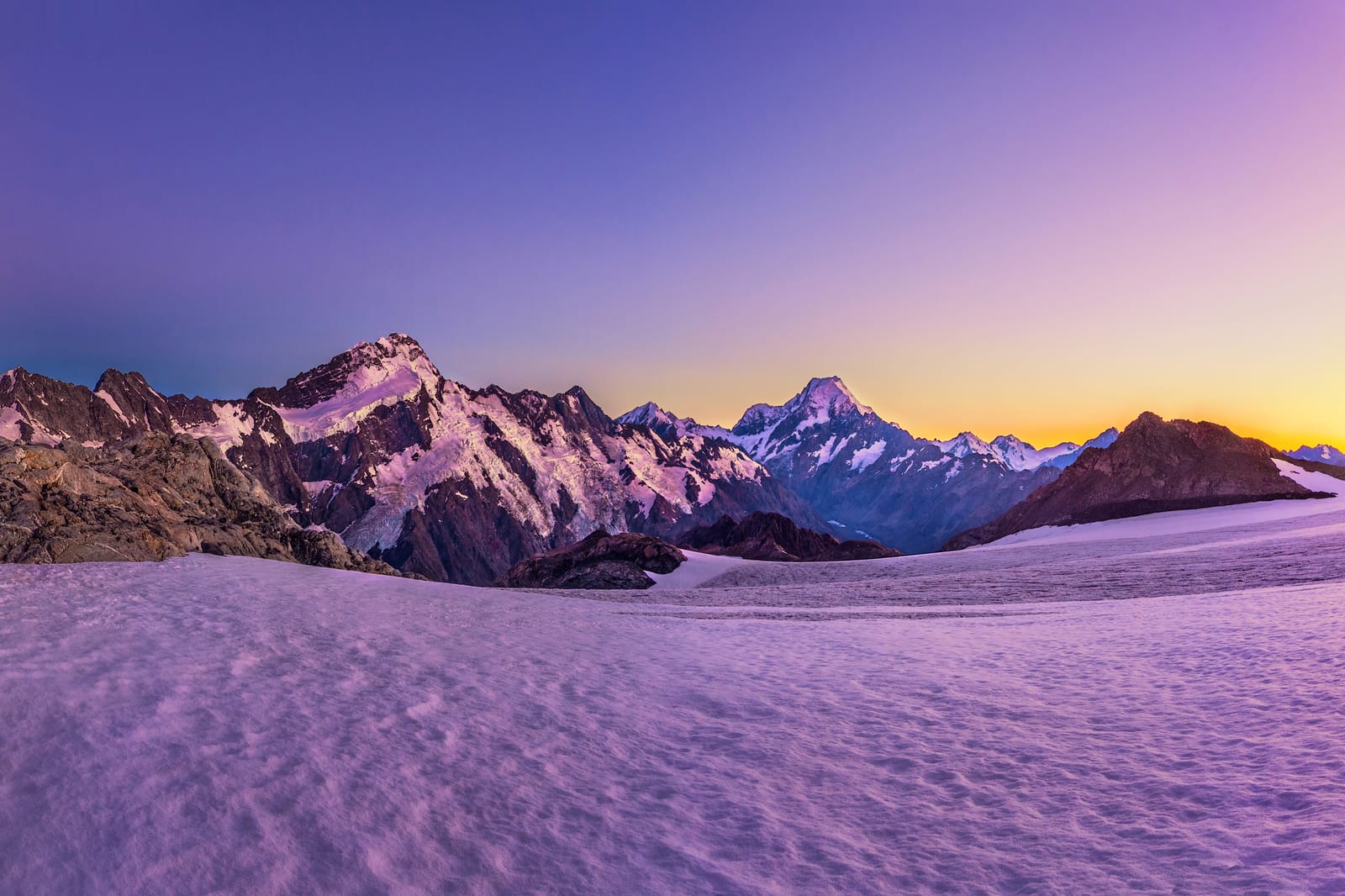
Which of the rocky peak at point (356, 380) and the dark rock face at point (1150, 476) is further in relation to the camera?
the rocky peak at point (356, 380)

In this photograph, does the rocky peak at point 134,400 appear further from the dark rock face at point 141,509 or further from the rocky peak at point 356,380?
the dark rock face at point 141,509

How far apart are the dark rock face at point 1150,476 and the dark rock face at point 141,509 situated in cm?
7244

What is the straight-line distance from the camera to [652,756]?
20.2 ft

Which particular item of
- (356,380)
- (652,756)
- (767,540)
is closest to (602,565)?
(652,756)

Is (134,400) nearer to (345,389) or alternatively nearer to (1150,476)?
(345,389)

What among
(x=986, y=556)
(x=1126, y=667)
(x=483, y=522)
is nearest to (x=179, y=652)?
(x=1126, y=667)

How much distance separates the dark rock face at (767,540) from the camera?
91875mm

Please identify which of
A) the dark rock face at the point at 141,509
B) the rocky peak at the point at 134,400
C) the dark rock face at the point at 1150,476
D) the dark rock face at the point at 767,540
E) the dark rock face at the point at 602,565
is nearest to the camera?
the dark rock face at the point at 141,509

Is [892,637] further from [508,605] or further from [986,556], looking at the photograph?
[986,556]

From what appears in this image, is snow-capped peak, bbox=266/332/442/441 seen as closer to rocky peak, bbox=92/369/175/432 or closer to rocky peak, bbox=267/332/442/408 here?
rocky peak, bbox=267/332/442/408

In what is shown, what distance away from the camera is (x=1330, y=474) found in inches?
3061

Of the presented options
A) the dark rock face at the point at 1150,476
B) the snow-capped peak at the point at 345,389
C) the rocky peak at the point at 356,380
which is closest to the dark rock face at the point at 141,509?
the dark rock face at the point at 1150,476

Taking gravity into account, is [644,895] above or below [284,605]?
below

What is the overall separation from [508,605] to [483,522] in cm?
16564
